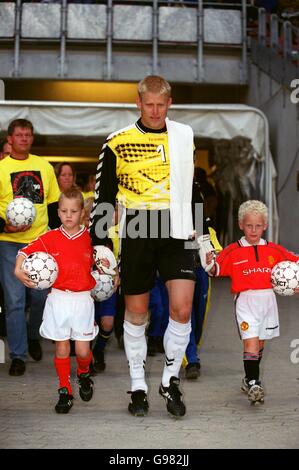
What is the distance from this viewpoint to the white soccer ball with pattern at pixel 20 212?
23.8 ft

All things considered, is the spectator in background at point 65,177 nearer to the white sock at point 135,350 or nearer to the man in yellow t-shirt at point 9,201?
the man in yellow t-shirt at point 9,201

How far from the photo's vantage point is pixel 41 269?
6.05 metres

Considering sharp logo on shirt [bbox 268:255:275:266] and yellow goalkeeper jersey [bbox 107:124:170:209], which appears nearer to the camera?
yellow goalkeeper jersey [bbox 107:124:170:209]

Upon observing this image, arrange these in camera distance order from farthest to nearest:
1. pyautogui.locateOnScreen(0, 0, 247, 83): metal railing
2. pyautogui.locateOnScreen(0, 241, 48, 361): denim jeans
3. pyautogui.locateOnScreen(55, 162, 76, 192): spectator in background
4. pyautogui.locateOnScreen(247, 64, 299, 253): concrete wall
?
pyautogui.locateOnScreen(0, 0, 247, 83): metal railing
pyautogui.locateOnScreen(247, 64, 299, 253): concrete wall
pyautogui.locateOnScreen(55, 162, 76, 192): spectator in background
pyautogui.locateOnScreen(0, 241, 48, 361): denim jeans

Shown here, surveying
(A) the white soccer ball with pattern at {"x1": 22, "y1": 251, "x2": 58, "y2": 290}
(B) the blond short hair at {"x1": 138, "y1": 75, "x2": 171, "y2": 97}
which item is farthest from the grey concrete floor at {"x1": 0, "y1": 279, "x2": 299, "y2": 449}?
(B) the blond short hair at {"x1": 138, "y1": 75, "x2": 171, "y2": 97}

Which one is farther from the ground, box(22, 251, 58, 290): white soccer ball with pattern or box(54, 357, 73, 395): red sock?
box(22, 251, 58, 290): white soccer ball with pattern

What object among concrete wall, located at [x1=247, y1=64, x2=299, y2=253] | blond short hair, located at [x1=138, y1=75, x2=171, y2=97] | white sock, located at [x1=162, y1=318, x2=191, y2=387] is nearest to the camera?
blond short hair, located at [x1=138, y1=75, x2=171, y2=97]

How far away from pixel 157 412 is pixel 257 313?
1040 millimetres

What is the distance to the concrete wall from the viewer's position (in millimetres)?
16141

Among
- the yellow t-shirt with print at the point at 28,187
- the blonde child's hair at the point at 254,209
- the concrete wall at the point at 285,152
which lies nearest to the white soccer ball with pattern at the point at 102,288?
the blonde child's hair at the point at 254,209

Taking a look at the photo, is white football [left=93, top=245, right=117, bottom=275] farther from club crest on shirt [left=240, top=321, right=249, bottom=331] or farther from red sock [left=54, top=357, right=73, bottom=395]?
club crest on shirt [left=240, top=321, right=249, bottom=331]

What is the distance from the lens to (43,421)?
5652 millimetres
